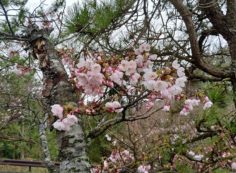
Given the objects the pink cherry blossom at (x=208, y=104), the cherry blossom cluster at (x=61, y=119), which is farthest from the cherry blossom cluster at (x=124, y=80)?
the pink cherry blossom at (x=208, y=104)

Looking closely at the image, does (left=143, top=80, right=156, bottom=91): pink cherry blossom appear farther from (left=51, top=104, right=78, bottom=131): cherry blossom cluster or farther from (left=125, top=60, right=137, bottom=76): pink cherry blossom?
(left=51, top=104, right=78, bottom=131): cherry blossom cluster

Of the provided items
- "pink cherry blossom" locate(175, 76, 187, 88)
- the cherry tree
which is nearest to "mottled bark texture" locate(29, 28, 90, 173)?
the cherry tree

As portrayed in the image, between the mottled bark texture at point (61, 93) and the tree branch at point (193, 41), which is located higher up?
the tree branch at point (193, 41)

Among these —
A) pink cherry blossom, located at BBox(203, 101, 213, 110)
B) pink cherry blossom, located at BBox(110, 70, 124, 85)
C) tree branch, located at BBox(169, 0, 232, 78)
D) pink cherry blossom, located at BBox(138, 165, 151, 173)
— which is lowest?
pink cherry blossom, located at BBox(138, 165, 151, 173)

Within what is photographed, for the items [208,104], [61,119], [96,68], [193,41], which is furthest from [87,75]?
[193,41]

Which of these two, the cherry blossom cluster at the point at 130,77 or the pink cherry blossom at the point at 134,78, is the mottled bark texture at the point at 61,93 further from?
the pink cherry blossom at the point at 134,78

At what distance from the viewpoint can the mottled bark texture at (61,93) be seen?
194cm

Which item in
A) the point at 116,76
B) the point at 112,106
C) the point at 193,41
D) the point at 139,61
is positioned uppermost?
the point at 193,41

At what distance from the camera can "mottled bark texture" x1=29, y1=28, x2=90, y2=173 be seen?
6.36 feet

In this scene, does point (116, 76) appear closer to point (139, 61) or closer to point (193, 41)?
point (139, 61)

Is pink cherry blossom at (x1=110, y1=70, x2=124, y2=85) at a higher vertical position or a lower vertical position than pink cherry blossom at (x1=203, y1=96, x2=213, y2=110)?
higher

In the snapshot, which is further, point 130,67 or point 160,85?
point 130,67

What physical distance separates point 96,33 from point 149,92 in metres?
0.68

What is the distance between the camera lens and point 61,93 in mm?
2055
